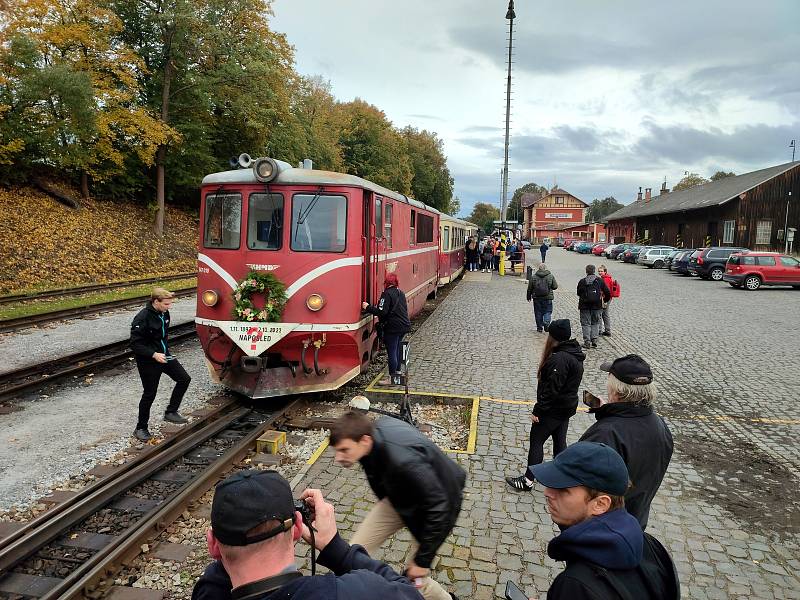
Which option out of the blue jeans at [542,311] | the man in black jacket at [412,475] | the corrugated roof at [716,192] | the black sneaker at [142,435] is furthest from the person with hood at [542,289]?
the corrugated roof at [716,192]

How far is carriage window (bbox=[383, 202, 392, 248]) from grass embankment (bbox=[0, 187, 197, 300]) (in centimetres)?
1031

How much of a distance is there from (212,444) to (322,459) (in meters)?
1.59

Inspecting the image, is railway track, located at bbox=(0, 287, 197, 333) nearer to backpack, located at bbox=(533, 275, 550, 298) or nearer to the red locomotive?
the red locomotive

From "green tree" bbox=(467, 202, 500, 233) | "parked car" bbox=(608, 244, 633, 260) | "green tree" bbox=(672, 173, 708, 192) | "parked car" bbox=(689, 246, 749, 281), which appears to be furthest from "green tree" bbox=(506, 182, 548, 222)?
"parked car" bbox=(689, 246, 749, 281)

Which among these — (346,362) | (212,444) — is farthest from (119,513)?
(346,362)

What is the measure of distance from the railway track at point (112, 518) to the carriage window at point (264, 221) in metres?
2.55

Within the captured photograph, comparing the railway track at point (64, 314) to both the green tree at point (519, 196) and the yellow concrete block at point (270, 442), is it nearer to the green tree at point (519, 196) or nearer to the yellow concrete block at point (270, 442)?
the yellow concrete block at point (270, 442)

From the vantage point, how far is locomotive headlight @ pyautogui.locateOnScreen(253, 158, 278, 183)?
748 cm

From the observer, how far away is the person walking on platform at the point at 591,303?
1122cm

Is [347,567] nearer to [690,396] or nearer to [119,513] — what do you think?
[119,513]

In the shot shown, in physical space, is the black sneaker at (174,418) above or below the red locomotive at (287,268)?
below

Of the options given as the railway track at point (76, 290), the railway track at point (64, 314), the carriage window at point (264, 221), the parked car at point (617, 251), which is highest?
the carriage window at point (264, 221)

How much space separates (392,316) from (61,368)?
19.7ft

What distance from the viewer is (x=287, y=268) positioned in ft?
24.8
